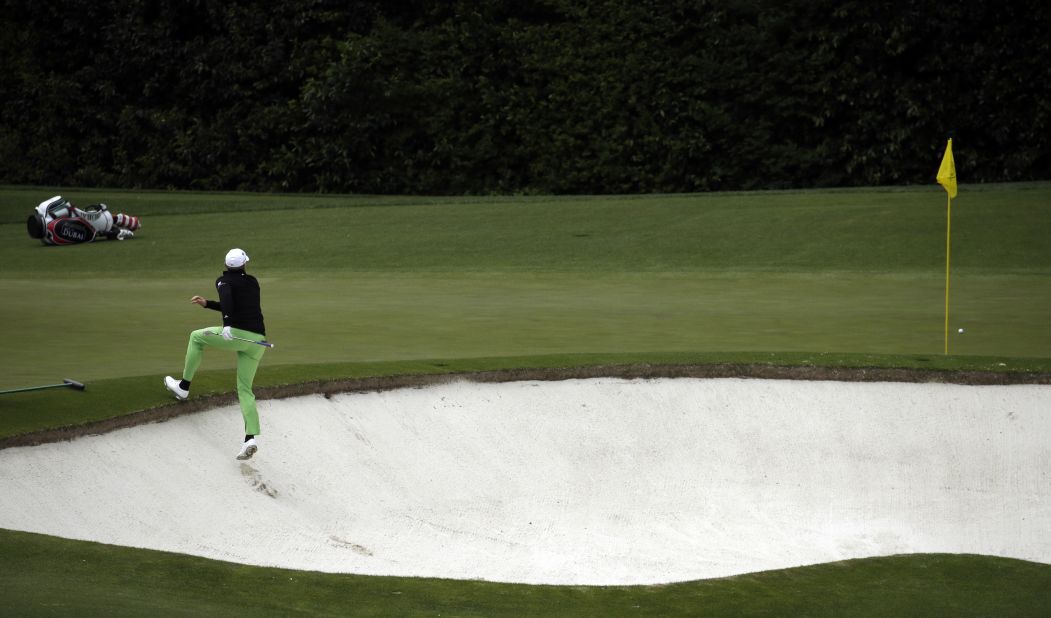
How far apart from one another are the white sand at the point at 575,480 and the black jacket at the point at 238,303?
796 millimetres

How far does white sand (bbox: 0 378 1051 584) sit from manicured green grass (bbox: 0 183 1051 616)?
1.36 ft

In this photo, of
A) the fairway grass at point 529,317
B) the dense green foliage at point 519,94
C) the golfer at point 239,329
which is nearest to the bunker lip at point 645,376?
the golfer at point 239,329

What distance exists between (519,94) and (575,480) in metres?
31.1

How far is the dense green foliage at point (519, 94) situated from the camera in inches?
1471

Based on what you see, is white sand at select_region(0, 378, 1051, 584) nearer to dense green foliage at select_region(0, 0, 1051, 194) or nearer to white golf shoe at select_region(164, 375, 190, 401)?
white golf shoe at select_region(164, 375, 190, 401)

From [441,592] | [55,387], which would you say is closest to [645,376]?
[441,592]

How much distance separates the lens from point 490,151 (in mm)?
40188

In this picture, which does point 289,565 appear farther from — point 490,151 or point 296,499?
point 490,151

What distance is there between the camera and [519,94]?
132 ft

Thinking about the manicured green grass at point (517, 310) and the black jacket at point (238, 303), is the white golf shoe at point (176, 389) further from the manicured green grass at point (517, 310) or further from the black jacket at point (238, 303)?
the black jacket at point (238, 303)

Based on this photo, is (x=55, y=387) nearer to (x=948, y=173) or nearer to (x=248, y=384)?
(x=248, y=384)

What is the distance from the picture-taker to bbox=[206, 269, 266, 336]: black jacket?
9.72 metres

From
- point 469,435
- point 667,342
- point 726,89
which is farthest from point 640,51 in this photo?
point 469,435

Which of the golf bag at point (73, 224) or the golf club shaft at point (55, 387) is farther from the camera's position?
the golf bag at point (73, 224)
